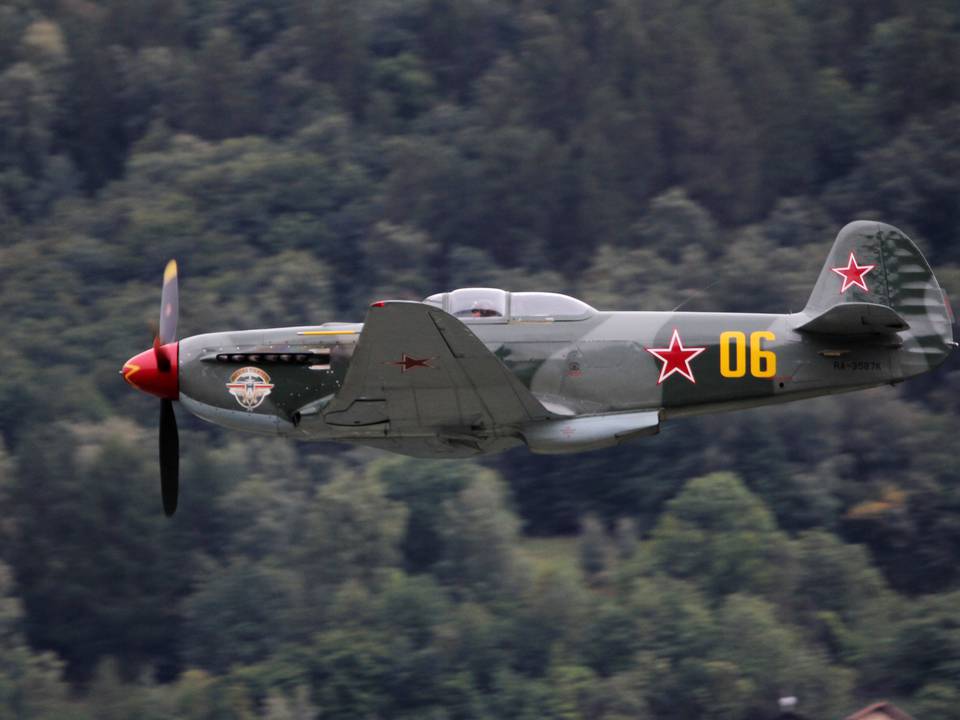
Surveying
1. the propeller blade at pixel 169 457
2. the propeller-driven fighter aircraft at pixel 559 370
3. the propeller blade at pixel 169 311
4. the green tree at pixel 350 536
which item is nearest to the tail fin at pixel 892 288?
the propeller-driven fighter aircraft at pixel 559 370

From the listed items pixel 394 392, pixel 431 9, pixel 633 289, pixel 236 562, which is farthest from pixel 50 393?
pixel 394 392

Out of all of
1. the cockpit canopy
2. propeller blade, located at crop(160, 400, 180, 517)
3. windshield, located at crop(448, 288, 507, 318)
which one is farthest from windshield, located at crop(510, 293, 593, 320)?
propeller blade, located at crop(160, 400, 180, 517)

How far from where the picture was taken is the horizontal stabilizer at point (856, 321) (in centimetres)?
1514

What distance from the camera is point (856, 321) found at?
602 inches

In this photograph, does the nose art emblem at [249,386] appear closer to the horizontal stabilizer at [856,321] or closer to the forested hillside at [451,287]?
the horizontal stabilizer at [856,321]

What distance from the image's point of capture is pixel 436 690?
4053 centimetres

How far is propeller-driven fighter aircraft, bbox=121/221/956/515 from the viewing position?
15094 millimetres

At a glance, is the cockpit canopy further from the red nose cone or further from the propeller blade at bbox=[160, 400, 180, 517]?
the propeller blade at bbox=[160, 400, 180, 517]

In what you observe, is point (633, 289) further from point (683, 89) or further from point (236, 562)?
point (683, 89)

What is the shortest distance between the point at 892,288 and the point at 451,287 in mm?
46856

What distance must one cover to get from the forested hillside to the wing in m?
8.57

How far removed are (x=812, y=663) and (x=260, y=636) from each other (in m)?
13.8

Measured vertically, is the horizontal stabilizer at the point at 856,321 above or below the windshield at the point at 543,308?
below

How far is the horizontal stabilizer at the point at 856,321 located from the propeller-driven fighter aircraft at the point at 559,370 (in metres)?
0.01
